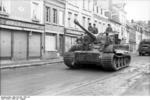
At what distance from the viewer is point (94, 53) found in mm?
11102

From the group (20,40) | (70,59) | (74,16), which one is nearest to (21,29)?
(20,40)

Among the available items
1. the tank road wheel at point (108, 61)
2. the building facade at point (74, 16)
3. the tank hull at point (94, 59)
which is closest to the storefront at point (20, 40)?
the building facade at point (74, 16)

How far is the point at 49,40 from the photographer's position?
21.3 metres

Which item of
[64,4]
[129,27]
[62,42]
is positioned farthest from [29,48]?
[129,27]

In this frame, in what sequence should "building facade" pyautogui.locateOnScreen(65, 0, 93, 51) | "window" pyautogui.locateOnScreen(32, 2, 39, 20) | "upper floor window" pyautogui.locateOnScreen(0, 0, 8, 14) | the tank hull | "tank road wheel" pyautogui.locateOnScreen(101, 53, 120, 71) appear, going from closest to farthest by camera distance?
"tank road wheel" pyautogui.locateOnScreen(101, 53, 120, 71)
the tank hull
"upper floor window" pyautogui.locateOnScreen(0, 0, 8, 14)
"window" pyautogui.locateOnScreen(32, 2, 39, 20)
"building facade" pyautogui.locateOnScreen(65, 0, 93, 51)

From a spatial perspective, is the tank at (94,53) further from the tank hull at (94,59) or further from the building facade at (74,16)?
the building facade at (74,16)

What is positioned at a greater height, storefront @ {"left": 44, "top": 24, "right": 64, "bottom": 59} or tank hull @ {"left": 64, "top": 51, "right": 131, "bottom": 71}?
storefront @ {"left": 44, "top": 24, "right": 64, "bottom": 59}

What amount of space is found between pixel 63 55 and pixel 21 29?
413 centimetres

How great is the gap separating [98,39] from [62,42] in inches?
461

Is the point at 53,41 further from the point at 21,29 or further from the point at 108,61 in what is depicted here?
the point at 108,61

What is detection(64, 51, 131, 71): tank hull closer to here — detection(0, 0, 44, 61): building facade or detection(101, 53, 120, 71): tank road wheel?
detection(101, 53, 120, 71): tank road wheel

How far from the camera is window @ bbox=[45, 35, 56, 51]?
817 inches

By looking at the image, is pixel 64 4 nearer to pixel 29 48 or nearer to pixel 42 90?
pixel 29 48

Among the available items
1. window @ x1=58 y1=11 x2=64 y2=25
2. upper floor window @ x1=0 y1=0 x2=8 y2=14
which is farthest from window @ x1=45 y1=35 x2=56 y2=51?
upper floor window @ x1=0 y1=0 x2=8 y2=14
